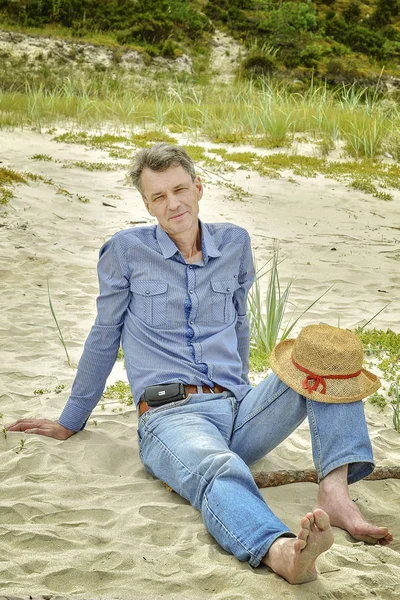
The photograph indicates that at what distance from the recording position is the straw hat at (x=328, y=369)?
2510 millimetres

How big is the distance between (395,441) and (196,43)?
20038mm

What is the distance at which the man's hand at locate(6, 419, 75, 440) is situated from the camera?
3.16 m

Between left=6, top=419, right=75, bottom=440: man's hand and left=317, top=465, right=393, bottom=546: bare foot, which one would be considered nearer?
left=317, top=465, right=393, bottom=546: bare foot

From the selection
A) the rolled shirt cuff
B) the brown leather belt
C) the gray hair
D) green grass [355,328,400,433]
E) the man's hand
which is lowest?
green grass [355,328,400,433]

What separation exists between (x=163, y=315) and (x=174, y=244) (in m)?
0.28

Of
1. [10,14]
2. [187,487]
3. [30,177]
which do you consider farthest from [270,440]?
[10,14]

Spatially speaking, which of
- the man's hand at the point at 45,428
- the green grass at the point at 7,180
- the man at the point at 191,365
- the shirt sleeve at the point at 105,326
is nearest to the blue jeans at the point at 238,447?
the man at the point at 191,365

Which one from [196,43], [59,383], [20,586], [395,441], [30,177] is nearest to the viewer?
[20,586]

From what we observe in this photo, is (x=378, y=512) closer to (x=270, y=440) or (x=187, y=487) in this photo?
(x=270, y=440)

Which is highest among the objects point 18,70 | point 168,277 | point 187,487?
point 168,277

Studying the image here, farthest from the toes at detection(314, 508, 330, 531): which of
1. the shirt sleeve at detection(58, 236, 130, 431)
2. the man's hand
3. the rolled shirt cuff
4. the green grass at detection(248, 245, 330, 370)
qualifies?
the green grass at detection(248, 245, 330, 370)

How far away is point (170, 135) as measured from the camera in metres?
11.2

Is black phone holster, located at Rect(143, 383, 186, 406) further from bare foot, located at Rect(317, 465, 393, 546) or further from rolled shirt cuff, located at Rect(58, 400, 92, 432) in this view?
bare foot, located at Rect(317, 465, 393, 546)

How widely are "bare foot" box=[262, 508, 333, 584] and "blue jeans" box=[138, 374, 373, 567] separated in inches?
1.6
